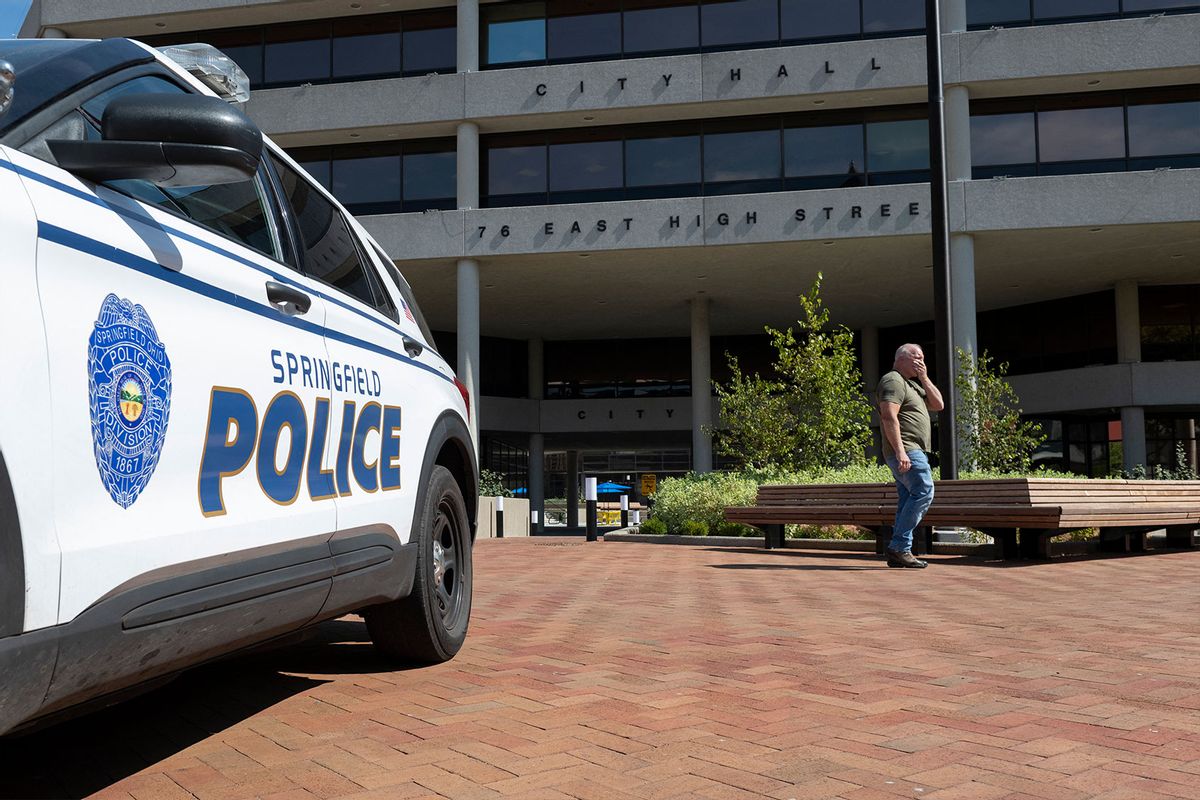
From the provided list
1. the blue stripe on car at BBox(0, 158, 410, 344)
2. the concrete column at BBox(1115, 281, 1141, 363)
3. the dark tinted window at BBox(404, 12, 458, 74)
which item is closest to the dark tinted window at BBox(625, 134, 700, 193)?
the dark tinted window at BBox(404, 12, 458, 74)

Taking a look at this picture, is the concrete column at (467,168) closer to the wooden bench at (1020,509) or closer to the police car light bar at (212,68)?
the wooden bench at (1020,509)

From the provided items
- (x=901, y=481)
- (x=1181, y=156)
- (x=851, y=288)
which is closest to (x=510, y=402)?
(x=851, y=288)

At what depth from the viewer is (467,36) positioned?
82.5 feet

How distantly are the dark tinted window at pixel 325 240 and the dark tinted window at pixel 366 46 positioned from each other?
23.9 m

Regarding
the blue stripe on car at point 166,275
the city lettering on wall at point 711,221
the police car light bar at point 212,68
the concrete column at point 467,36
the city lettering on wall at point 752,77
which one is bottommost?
the blue stripe on car at point 166,275

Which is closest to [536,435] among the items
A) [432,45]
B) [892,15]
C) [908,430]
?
[432,45]

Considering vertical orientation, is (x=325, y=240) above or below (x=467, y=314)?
below

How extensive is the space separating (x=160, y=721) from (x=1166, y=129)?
1070 inches

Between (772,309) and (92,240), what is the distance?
3134 centimetres

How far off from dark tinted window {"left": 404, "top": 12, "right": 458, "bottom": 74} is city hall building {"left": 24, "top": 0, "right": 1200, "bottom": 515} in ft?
0.18

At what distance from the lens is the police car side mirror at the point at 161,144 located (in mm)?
2285

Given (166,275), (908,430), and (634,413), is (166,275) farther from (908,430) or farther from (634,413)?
(634,413)

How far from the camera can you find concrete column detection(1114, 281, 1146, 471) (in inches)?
1118

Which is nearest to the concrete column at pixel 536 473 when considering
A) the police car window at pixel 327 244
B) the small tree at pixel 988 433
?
the small tree at pixel 988 433
